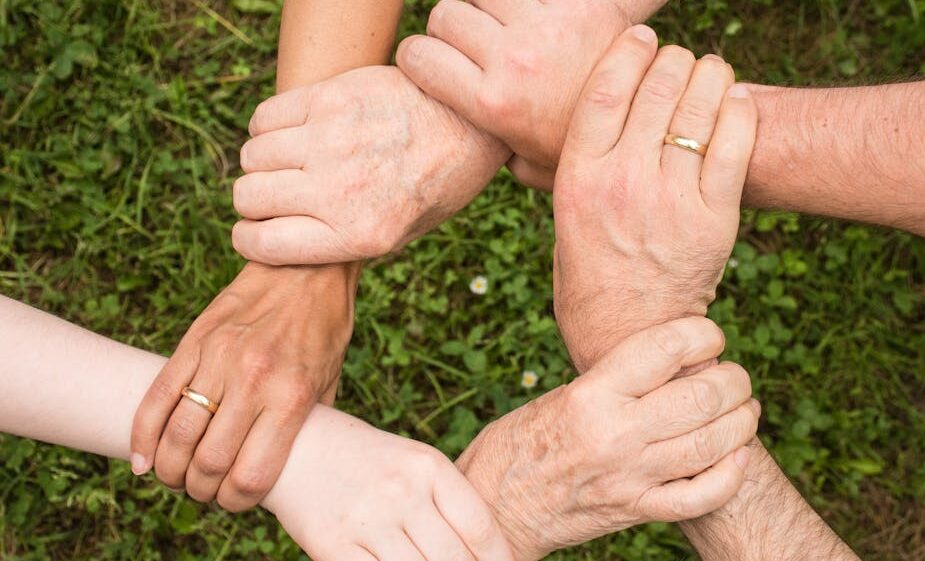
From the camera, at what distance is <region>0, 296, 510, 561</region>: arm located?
2162 millimetres

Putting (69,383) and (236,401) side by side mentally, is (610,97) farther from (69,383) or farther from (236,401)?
(69,383)

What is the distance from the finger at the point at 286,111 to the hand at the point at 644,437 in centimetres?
110

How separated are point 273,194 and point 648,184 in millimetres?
1037

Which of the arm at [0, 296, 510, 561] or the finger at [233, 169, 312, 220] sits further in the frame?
the finger at [233, 169, 312, 220]

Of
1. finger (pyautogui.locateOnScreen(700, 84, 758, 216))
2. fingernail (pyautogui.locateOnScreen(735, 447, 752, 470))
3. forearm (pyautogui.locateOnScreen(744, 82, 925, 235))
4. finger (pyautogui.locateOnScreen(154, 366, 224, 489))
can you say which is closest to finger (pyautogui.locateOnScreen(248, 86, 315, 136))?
finger (pyautogui.locateOnScreen(154, 366, 224, 489))

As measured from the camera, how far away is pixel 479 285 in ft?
11.2

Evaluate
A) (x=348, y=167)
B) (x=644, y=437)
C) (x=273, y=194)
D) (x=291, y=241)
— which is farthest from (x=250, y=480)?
(x=644, y=437)

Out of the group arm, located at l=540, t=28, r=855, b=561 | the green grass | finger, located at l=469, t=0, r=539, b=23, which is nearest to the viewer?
arm, located at l=540, t=28, r=855, b=561

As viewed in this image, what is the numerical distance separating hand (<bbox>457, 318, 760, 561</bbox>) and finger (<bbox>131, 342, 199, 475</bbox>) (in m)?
0.93

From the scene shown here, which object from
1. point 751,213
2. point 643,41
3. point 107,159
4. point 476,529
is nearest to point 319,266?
point 476,529

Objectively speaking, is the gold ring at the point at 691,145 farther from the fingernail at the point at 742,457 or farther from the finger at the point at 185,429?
the finger at the point at 185,429

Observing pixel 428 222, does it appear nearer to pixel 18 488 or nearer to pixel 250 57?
pixel 250 57

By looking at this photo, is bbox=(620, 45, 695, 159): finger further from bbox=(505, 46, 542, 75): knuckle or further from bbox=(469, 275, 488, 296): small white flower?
bbox=(469, 275, 488, 296): small white flower

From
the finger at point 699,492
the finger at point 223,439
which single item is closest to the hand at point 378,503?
the finger at point 223,439
